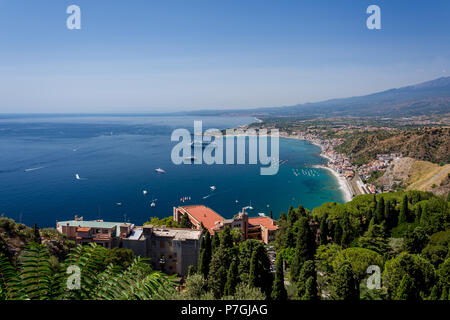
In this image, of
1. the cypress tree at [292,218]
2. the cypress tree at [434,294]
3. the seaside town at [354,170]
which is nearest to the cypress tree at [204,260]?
the cypress tree at [292,218]

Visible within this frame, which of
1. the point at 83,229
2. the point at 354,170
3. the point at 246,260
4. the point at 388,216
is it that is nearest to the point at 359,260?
the point at 246,260

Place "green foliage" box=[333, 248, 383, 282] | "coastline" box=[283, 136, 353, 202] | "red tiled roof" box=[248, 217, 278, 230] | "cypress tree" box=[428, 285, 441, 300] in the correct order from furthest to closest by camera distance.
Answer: "coastline" box=[283, 136, 353, 202] < "red tiled roof" box=[248, 217, 278, 230] < "green foliage" box=[333, 248, 383, 282] < "cypress tree" box=[428, 285, 441, 300]

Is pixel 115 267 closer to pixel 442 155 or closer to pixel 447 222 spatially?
pixel 447 222

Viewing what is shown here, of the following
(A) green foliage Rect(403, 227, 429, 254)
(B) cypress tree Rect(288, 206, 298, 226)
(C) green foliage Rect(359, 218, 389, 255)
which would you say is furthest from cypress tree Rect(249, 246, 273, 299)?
(A) green foliage Rect(403, 227, 429, 254)

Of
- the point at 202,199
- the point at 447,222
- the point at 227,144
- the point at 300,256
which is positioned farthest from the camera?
the point at 227,144

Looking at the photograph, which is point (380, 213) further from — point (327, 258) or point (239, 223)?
point (239, 223)

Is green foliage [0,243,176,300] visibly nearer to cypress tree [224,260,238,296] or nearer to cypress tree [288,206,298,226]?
cypress tree [224,260,238,296]

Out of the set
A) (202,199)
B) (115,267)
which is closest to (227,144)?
(202,199)
